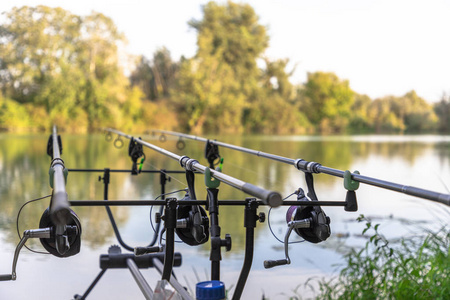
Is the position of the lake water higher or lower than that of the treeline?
lower

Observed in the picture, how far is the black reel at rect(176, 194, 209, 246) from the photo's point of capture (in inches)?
61.9

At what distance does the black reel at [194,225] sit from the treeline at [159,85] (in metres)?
26.9

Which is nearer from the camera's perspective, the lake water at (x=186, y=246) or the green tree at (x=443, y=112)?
the lake water at (x=186, y=246)

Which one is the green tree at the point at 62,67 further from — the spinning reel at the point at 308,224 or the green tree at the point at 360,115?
the spinning reel at the point at 308,224

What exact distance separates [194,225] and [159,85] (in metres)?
37.6

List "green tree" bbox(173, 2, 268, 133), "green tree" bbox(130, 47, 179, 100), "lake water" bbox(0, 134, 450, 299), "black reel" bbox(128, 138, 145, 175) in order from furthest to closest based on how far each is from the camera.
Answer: "green tree" bbox(130, 47, 179, 100), "green tree" bbox(173, 2, 268, 133), "lake water" bbox(0, 134, 450, 299), "black reel" bbox(128, 138, 145, 175)

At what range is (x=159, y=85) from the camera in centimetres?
3859

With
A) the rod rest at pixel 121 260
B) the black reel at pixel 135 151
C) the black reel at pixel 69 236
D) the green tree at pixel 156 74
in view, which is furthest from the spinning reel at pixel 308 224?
the green tree at pixel 156 74

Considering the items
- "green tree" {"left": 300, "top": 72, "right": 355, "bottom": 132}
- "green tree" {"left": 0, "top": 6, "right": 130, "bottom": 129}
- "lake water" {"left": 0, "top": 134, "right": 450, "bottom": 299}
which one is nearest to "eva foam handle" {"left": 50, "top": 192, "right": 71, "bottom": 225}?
"lake water" {"left": 0, "top": 134, "right": 450, "bottom": 299}

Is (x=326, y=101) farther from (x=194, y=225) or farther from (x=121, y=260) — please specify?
(x=194, y=225)

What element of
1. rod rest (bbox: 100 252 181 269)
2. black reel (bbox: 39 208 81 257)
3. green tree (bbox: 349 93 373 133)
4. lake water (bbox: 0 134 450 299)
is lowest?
lake water (bbox: 0 134 450 299)

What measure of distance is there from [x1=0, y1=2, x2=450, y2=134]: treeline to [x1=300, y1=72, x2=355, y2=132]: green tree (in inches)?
23.0

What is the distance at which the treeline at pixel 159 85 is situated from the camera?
28000 mm

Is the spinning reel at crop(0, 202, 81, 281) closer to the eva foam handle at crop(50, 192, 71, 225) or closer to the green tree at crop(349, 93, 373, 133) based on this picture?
the eva foam handle at crop(50, 192, 71, 225)
